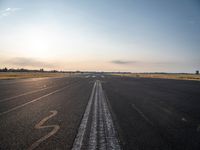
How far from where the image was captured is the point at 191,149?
13.8 ft

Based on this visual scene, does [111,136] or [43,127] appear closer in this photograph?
[111,136]

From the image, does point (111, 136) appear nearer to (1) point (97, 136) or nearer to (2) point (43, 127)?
(1) point (97, 136)

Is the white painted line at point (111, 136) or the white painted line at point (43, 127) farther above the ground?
the white painted line at point (111, 136)

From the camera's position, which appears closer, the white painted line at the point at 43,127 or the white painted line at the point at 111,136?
the white painted line at the point at 111,136

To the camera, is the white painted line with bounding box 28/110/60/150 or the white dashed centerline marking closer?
the white dashed centerline marking

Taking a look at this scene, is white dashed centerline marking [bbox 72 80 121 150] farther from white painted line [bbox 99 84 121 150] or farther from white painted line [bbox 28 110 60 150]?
white painted line [bbox 28 110 60 150]

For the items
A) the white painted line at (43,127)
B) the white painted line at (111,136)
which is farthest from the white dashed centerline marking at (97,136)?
the white painted line at (43,127)

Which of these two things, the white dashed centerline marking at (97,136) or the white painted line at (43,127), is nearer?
A: the white dashed centerline marking at (97,136)

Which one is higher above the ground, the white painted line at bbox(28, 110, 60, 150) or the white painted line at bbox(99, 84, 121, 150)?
the white painted line at bbox(99, 84, 121, 150)

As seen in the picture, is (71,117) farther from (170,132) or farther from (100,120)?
(170,132)

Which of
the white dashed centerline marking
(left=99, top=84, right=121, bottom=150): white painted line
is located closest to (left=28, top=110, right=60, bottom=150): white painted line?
the white dashed centerline marking

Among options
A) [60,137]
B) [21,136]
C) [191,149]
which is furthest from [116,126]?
[21,136]

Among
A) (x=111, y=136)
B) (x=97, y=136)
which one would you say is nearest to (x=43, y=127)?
(x=97, y=136)

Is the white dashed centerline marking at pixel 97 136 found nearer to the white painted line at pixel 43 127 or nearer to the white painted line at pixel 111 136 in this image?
the white painted line at pixel 111 136
